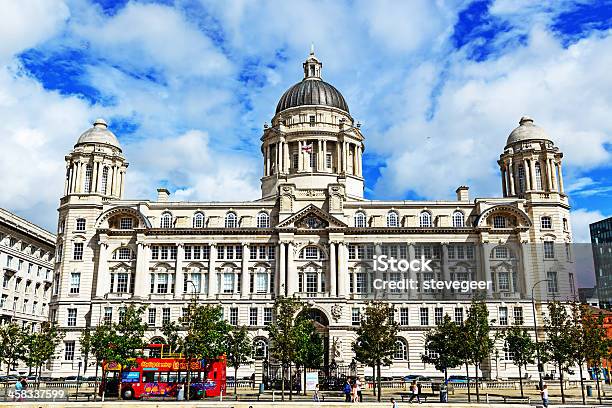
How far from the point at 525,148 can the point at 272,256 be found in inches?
1649

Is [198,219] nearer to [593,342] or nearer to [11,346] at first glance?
[11,346]

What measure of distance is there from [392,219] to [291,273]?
17.7 m

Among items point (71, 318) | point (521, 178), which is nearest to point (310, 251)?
point (521, 178)

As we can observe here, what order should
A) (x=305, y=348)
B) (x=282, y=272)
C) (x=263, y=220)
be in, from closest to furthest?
(x=305, y=348)
(x=282, y=272)
(x=263, y=220)

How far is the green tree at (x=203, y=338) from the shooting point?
56188mm

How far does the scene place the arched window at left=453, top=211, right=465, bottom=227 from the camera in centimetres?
9319

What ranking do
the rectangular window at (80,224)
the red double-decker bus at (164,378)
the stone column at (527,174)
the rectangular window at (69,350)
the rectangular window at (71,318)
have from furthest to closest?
the stone column at (527,174) → the rectangular window at (80,224) → the rectangular window at (71,318) → the rectangular window at (69,350) → the red double-decker bus at (164,378)

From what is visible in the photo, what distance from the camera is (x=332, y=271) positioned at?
89000 millimetres

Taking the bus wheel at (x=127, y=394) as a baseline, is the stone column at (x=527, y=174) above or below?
above

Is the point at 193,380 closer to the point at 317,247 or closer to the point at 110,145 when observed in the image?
the point at 317,247

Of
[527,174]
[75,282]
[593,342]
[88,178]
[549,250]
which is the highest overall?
[88,178]

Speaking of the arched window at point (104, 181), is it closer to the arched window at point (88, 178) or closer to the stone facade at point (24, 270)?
the arched window at point (88, 178)

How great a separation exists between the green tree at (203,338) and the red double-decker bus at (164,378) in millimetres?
799

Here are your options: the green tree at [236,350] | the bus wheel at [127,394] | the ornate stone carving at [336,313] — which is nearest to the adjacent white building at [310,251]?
the ornate stone carving at [336,313]
